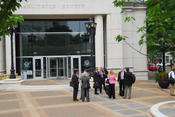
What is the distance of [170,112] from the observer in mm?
8055

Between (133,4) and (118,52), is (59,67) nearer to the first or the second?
(118,52)

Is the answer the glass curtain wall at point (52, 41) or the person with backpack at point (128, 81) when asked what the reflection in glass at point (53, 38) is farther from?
the person with backpack at point (128, 81)

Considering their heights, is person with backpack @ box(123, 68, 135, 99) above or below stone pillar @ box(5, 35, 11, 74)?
below

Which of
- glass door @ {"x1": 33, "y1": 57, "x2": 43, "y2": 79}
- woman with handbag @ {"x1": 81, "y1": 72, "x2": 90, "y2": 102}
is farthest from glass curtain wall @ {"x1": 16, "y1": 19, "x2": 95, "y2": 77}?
woman with handbag @ {"x1": 81, "y1": 72, "x2": 90, "y2": 102}

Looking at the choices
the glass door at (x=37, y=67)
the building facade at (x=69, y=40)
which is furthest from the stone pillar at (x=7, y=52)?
the glass door at (x=37, y=67)

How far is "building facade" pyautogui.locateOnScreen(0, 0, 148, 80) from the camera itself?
2255cm

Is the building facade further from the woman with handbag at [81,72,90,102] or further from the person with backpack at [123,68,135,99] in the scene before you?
the woman with handbag at [81,72,90,102]

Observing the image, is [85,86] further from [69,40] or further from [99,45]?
[69,40]

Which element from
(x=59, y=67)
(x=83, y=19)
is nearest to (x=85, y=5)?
(x=83, y=19)

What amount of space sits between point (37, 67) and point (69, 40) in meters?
4.94

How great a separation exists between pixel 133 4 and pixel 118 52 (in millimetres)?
5959

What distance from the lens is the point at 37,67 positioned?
24.3 metres

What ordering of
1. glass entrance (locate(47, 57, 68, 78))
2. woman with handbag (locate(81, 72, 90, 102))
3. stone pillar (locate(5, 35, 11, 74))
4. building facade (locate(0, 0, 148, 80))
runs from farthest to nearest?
1. glass entrance (locate(47, 57, 68, 78))
2. building facade (locate(0, 0, 148, 80))
3. stone pillar (locate(5, 35, 11, 74))
4. woman with handbag (locate(81, 72, 90, 102))

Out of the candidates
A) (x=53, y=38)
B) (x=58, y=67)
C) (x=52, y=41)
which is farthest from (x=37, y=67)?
(x=53, y=38)
